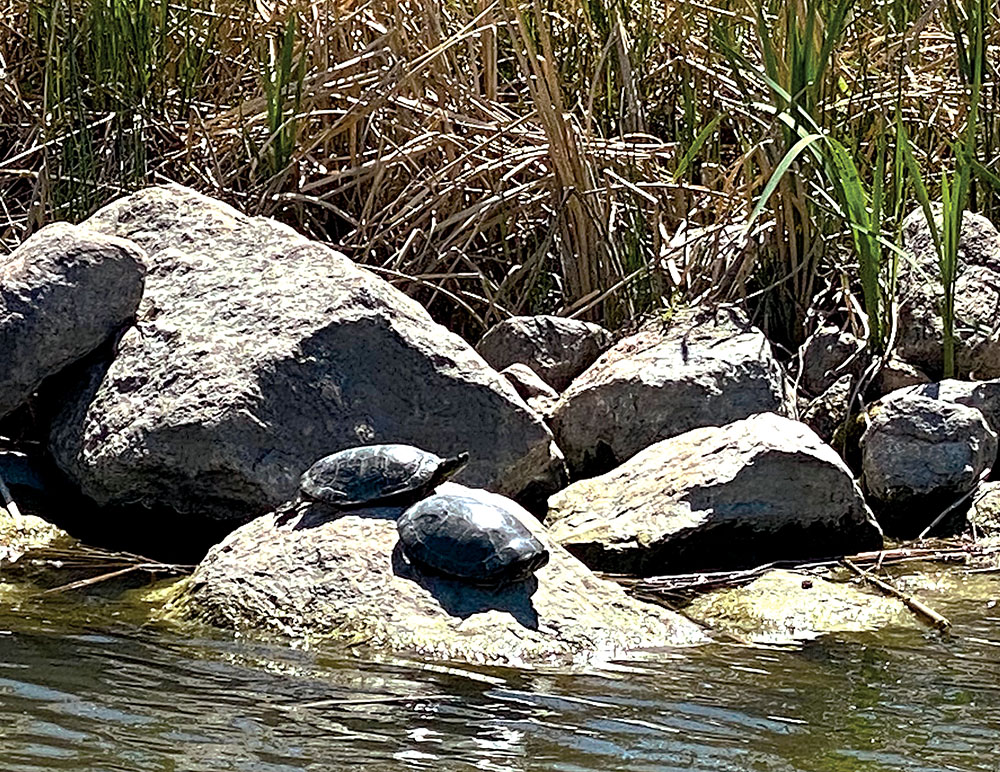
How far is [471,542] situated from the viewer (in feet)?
12.9

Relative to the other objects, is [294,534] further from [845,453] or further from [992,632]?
[845,453]

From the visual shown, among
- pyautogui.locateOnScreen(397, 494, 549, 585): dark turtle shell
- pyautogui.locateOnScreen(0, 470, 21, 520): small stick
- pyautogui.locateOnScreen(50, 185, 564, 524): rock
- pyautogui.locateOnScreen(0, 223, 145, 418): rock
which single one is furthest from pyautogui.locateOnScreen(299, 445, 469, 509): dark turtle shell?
pyautogui.locateOnScreen(0, 223, 145, 418): rock

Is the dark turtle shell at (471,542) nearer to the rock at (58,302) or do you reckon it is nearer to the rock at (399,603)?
the rock at (399,603)

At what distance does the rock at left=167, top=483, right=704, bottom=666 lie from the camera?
382cm

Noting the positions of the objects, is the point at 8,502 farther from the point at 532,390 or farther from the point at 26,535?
the point at 532,390

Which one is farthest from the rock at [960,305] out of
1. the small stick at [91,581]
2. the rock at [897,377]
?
the small stick at [91,581]

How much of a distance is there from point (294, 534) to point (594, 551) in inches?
37.1

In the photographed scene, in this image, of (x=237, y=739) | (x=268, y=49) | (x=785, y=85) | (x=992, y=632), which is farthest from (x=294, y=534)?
(x=268, y=49)

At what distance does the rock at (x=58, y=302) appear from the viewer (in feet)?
16.6

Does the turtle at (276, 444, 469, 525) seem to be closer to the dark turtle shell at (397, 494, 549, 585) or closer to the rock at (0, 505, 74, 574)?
the dark turtle shell at (397, 494, 549, 585)

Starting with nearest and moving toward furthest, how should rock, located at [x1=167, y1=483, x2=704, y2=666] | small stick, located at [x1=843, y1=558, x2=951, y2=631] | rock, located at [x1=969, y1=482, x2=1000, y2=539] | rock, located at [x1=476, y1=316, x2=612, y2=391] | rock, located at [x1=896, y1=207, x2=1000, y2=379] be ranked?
1. rock, located at [x1=167, y1=483, x2=704, y2=666]
2. small stick, located at [x1=843, y1=558, x2=951, y2=631]
3. rock, located at [x1=969, y1=482, x2=1000, y2=539]
4. rock, located at [x1=896, y1=207, x2=1000, y2=379]
5. rock, located at [x1=476, y1=316, x2=612, y2=391]

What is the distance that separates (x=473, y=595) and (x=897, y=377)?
2.32 m

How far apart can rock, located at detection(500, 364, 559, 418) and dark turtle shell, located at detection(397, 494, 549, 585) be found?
1620mm

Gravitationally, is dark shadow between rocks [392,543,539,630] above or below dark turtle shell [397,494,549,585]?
below
